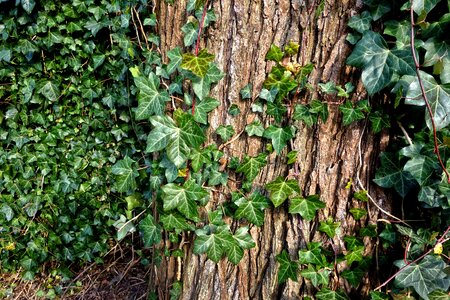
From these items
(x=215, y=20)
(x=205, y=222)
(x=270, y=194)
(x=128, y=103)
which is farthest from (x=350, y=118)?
(x=128, y=103)

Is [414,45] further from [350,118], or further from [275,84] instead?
[275,84]

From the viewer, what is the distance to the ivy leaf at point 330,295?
1.57 meters

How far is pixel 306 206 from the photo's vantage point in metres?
1.55

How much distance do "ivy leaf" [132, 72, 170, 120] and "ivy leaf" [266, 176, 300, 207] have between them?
1.75 ft

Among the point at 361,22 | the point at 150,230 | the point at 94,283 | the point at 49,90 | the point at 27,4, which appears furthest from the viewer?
the point at 94,283

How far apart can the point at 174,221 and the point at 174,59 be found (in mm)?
662

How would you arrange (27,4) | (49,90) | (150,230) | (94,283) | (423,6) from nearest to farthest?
(423,6) < (150,230) < (27,4) < (49,90) < (94,283)

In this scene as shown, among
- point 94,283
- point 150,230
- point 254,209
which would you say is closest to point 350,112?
point 254,209

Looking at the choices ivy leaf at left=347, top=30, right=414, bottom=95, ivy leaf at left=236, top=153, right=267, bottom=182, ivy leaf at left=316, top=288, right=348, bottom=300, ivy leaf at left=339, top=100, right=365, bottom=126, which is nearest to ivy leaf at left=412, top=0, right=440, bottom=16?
ivy leaf at left=347, top=30, right=414, bottom=95

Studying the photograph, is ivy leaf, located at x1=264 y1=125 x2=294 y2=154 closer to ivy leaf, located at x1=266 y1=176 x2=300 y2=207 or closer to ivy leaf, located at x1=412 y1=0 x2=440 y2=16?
ivy leaf, located at x1=266 y1=176 x2=300 y2=207

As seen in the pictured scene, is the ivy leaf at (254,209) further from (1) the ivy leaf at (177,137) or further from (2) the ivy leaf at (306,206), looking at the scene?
(1) the ivy leaf at (177,137)

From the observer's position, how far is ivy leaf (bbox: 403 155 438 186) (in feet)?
4.63

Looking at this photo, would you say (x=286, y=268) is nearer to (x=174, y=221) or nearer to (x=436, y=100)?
(x=174, y=221)

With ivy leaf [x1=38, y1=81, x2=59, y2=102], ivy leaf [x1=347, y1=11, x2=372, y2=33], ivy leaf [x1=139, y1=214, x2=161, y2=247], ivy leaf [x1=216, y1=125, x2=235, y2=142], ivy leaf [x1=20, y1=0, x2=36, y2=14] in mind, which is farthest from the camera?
ivy leaf [x1=38, y1=81, x2=59, y2=102]
